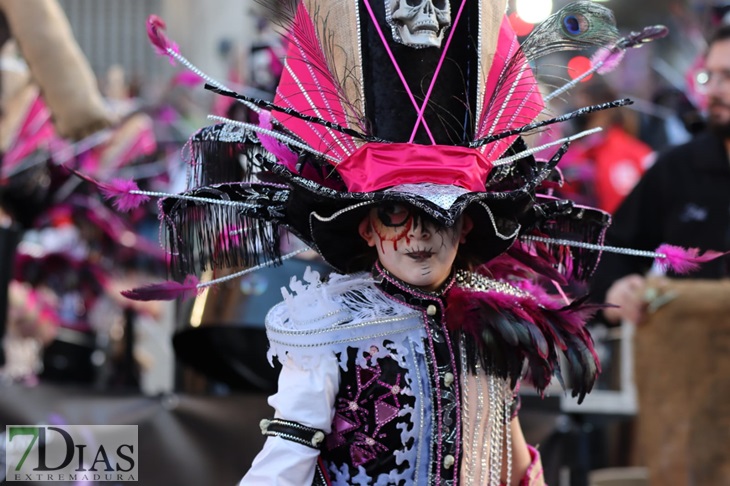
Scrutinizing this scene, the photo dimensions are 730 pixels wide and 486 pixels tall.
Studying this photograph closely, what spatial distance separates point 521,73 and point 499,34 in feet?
0.46

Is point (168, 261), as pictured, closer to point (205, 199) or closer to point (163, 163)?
point (205, 199)

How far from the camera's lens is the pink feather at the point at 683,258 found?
2953 millimetres

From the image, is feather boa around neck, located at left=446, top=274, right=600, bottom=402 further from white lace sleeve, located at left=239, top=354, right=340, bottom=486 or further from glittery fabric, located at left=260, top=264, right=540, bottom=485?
white lace sleeve, located at left=239, top=354, right=340, bottom=486

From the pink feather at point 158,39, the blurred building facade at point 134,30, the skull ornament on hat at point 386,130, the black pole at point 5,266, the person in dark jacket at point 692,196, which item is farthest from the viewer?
the blurred building facade at point 134,30

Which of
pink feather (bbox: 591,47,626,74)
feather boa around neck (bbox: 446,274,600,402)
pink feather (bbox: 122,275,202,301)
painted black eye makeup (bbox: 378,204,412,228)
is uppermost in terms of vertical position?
pink feather (bbox: 591,47,626,74)

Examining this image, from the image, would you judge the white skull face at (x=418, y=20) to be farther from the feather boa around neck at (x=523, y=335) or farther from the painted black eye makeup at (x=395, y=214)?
the feather boa around neck at (x=523, y=335)

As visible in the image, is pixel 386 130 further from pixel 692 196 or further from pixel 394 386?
pixel 692 196

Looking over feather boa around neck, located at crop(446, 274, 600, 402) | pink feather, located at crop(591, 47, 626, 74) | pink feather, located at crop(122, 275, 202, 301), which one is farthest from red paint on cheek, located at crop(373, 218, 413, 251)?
pink feather, located at crop(591, 47, 626, 74)

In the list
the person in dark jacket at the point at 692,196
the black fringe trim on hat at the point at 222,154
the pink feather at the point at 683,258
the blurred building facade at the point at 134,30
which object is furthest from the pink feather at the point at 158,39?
the blurred building facade at the point at 134,30

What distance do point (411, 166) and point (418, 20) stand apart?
1.15ft

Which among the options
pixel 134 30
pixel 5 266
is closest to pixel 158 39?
pixel 5 266

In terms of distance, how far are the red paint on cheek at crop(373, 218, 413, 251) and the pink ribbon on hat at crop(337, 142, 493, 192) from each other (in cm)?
12

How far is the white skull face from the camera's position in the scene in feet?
9.07

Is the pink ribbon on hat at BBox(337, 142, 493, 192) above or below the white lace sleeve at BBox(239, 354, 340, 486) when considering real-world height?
above
